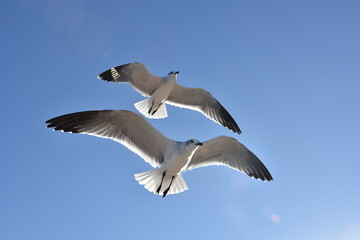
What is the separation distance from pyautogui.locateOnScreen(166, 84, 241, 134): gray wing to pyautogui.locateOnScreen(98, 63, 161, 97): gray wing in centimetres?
60

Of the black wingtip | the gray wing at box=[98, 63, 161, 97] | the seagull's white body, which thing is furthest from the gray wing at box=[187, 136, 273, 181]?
the black wingtip

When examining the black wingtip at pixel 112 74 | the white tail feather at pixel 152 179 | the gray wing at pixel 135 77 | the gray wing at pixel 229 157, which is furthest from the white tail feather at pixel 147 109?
the white tail feather at pixel 152 179

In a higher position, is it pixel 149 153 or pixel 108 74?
pixel 108 74

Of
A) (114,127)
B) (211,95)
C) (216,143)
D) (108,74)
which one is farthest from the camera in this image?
(211,95)

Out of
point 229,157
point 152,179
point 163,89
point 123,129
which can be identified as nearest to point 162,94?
point 163,89

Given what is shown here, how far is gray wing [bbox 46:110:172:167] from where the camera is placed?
6473 mm

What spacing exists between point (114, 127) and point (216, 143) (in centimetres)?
177

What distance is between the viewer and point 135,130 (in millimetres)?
6883

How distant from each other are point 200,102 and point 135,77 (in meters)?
1.74

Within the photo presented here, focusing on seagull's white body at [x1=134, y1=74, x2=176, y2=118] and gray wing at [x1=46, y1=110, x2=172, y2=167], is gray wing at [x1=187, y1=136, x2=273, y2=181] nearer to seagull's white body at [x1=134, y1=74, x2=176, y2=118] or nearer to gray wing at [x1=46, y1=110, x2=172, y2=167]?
gray wing at [x1=46, y1=110, x2=172, y2=167]

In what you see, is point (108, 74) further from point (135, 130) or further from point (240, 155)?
point (240, 155)

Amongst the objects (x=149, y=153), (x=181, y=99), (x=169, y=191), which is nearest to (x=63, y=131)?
(x=149, y=153)

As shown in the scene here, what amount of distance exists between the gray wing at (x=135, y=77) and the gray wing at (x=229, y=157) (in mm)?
2774

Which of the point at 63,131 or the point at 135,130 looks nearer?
the point at 63,131
